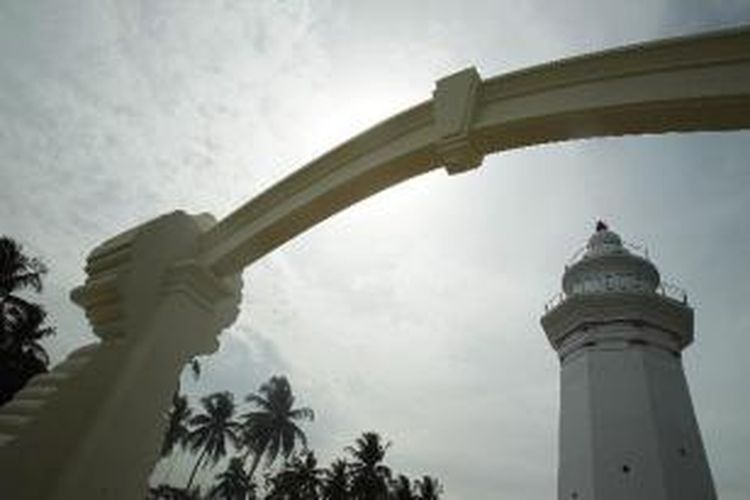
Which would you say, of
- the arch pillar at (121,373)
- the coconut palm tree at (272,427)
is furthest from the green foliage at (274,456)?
the arch pillar at (121,373)

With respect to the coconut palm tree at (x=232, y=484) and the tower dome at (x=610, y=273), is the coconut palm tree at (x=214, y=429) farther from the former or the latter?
the tower dome at (x=610, y=273)

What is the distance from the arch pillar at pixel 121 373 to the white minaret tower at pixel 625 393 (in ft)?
47.8

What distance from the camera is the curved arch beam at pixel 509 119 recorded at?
3.32m

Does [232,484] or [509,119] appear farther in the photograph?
[232,484]

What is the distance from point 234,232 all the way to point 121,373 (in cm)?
147

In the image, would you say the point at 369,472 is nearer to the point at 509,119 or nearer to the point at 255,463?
the point at 255,463

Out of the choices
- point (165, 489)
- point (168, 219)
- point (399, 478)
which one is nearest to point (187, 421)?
point (165, 489)

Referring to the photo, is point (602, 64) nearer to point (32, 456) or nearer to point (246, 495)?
point (32, 456)

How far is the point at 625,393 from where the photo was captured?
1745 centimetres

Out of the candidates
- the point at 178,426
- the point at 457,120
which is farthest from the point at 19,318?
the point at 457,120

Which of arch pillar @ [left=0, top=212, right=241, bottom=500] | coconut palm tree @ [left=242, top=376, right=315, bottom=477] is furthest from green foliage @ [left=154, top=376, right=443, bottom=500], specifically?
arch pillar @ [left=0, top=212, right=241, bottom=500]

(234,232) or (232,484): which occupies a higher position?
→ (232,484)

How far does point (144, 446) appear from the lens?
4.47 meters

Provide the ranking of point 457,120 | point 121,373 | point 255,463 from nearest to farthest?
1. point 457,120
2. point 121,373
3. point 255,463
